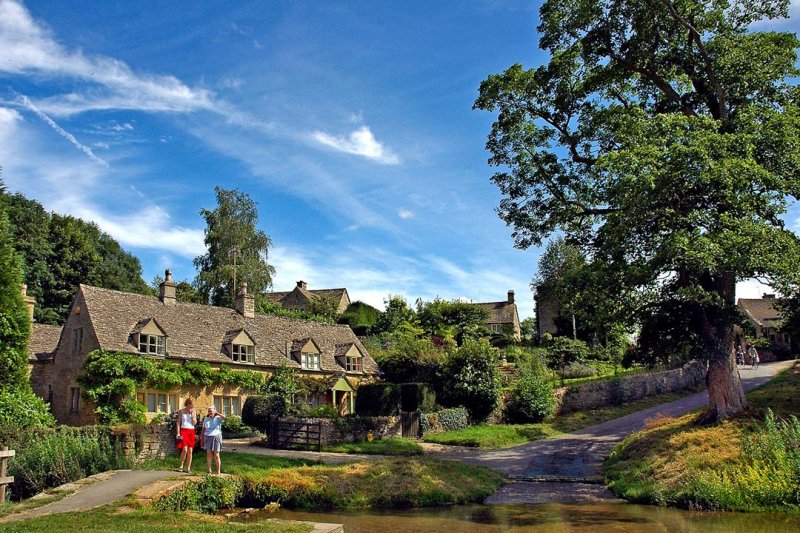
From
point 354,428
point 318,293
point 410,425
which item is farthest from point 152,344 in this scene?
point 318,293

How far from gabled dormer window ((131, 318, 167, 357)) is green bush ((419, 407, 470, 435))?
14349mm

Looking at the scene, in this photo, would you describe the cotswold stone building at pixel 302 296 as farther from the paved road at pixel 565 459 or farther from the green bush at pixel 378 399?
the paved road at pixel 565 459

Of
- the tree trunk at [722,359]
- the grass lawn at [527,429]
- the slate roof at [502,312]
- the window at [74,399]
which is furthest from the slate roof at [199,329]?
the slate roof at [502,312]

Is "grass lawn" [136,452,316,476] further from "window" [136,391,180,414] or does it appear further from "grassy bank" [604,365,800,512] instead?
"window" [136,391,180,414]

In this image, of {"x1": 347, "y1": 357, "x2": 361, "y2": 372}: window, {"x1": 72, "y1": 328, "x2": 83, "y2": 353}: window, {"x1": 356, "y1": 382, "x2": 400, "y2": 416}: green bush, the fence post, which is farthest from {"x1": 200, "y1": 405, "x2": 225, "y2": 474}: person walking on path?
{"x1": 347, "y1": 357, "x2": 361, "y2": 372}: window

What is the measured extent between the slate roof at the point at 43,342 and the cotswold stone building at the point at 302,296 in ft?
109

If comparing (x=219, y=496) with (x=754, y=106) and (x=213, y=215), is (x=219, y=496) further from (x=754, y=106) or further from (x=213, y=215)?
(x=213, y=215)

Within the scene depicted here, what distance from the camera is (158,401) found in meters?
31.2

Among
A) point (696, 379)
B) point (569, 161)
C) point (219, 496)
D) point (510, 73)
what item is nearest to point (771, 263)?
point (569, 161)

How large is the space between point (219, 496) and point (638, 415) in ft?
82.3

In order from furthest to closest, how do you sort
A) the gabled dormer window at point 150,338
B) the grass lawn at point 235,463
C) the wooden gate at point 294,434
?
the gabled dormer window at point 150,338, the wooden gate at point 294,434, the grass lawn at point 235,463

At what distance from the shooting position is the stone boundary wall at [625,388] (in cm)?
3559

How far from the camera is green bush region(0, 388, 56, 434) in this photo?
19.8m

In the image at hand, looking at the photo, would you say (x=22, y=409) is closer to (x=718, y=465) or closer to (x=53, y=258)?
(x=718, y=465)
